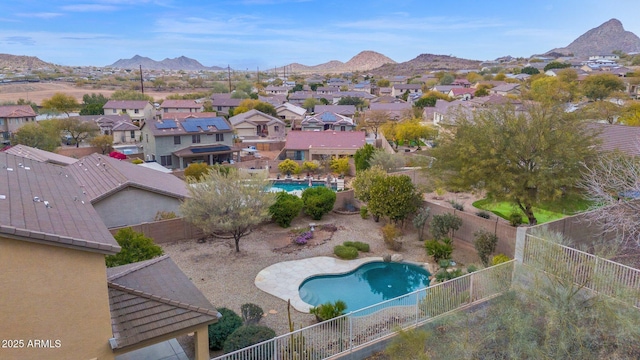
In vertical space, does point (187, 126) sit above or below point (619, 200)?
above

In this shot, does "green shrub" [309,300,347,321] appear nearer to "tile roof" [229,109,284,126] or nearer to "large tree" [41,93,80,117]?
"tile roof" [229,109,284,126]

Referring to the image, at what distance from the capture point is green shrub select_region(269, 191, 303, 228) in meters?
25.0

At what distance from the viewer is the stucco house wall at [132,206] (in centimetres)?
2189

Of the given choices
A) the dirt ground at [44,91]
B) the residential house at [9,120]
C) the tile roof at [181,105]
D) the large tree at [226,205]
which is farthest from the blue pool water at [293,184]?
the dirt ground at [44,91]

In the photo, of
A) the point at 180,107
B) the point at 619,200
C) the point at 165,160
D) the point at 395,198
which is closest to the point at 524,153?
the point at 619,200

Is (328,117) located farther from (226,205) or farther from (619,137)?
(226,205)

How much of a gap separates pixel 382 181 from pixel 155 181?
513 inches

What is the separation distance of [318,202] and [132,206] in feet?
33.6

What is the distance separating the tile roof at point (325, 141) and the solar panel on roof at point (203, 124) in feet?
23.4

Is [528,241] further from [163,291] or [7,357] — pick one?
[7,357]

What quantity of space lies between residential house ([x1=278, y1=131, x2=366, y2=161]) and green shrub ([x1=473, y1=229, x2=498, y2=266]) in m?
27.2

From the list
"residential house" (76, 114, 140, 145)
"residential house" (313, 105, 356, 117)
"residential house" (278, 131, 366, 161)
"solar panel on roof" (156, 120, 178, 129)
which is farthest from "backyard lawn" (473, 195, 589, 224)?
"residential house" (313, 105, 356, 117)

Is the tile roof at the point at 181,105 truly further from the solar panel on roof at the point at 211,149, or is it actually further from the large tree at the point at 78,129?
the solar panel on roof at the point at 211,149

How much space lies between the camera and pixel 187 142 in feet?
146
